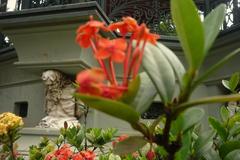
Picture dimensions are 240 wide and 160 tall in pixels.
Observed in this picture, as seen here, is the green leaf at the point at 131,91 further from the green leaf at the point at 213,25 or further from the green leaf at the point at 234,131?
the green leaf at the point at 234,131

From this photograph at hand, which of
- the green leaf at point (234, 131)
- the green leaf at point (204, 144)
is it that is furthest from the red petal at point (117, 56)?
the green leaf at point (234, 131)

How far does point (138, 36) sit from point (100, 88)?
92 millimetres

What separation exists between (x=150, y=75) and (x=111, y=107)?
0.27ft

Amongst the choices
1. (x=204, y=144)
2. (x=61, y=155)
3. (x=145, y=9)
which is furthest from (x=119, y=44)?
(x=145, y=9)

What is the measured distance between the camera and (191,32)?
446 mm

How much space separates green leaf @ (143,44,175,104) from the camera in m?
0.44

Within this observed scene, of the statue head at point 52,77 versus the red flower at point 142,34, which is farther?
the statue head at point 52,77

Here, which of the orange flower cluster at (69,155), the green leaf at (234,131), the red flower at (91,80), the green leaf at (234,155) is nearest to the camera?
the red flower at (91,80)

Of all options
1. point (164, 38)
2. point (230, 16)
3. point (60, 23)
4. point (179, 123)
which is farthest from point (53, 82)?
point (179, 123)

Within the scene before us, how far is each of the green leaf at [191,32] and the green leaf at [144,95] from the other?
0.06 m

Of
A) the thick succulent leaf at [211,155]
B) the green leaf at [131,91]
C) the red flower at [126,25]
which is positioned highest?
the red flower at [126,25]

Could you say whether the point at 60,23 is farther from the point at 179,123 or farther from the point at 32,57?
the point at 179,123

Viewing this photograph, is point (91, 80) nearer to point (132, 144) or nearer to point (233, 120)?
point (132, 144)

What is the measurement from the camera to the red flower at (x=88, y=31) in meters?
0.43
